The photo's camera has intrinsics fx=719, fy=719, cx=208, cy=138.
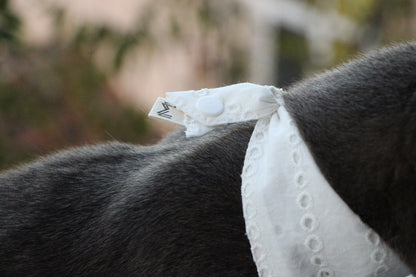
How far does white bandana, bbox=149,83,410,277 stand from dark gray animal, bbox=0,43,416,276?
3 centimetres

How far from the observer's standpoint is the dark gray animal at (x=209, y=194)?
3.41ft

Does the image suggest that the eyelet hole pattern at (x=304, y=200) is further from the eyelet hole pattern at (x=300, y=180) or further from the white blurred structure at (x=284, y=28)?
the white blurred structure at (x=284, y=28)

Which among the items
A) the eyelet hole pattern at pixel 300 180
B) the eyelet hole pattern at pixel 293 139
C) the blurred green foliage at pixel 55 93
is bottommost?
the blurred green foliage at pixel 55 93

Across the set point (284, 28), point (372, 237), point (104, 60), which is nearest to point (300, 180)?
point (372, 237)

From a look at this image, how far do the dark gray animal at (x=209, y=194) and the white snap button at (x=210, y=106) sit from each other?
0.04 metres

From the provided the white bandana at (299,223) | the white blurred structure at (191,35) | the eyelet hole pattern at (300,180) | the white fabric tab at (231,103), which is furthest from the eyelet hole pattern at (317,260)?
the white blurred structure at (191,35)

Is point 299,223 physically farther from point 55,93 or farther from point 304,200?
point 55,93

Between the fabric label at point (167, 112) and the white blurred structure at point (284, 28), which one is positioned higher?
the fabric label at point (167, 112)

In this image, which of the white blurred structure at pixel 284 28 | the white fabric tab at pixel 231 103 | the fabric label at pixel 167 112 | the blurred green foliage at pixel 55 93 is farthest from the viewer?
the white blurred structure at pixel 284 28

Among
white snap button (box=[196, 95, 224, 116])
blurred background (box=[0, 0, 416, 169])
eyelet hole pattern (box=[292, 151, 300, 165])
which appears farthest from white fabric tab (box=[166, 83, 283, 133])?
blurred background (box=[0, 0, 416, 169])

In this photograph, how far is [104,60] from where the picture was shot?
11.1 ft

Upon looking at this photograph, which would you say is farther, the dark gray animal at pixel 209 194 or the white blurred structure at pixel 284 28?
the white blurred structure at pixel 284 28

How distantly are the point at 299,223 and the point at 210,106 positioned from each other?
269 mm

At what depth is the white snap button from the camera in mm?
1192
